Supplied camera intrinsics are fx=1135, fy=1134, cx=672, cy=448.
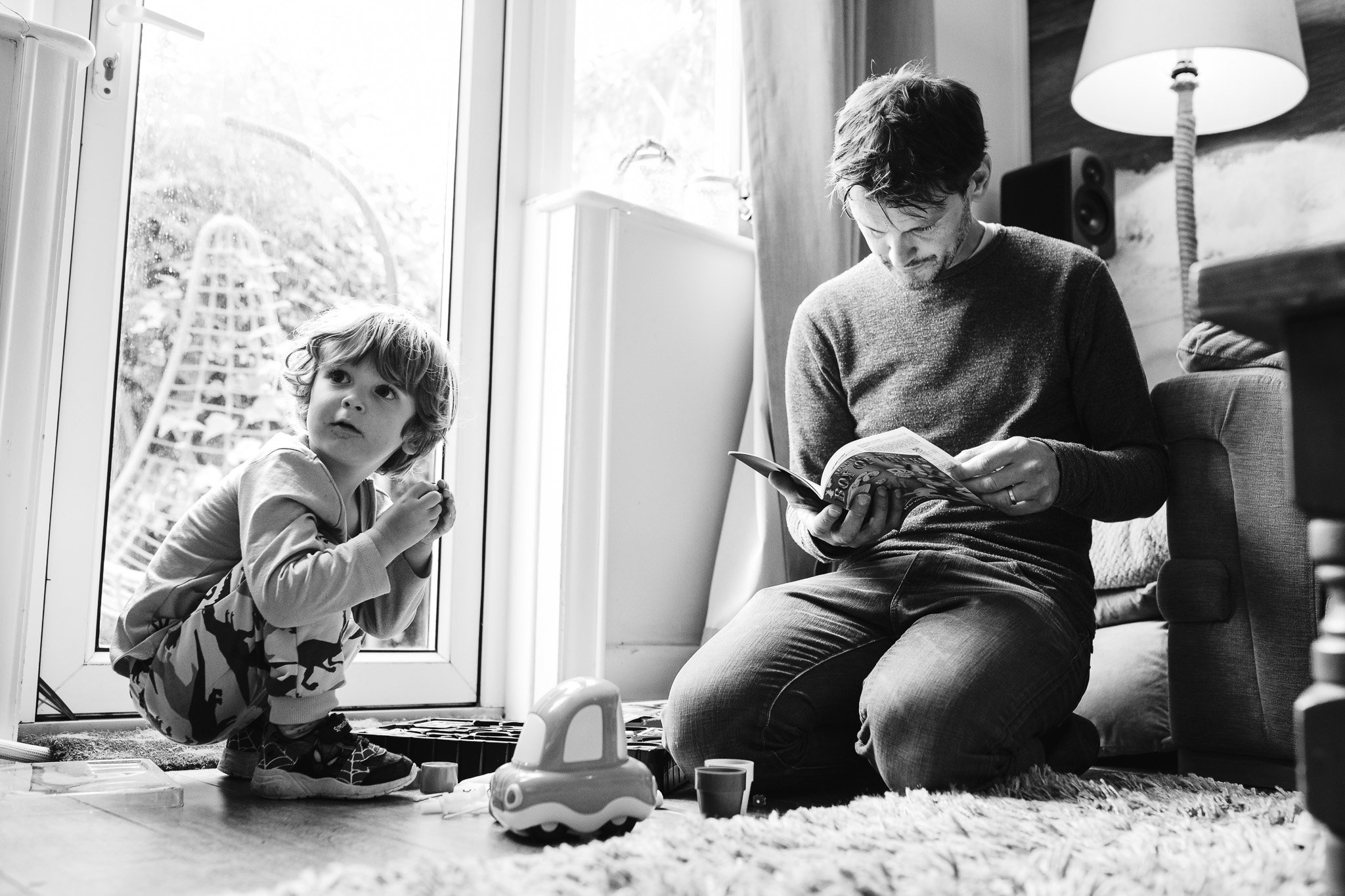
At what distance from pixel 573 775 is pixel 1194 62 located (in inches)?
67.9

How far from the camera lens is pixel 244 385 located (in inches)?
68.9

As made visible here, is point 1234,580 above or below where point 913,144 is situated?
below

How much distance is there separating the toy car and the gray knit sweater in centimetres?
45

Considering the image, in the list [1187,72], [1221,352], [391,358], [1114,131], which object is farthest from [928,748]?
[1114,131]

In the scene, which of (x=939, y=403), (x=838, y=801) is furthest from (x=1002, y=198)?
(x=838, y=801)

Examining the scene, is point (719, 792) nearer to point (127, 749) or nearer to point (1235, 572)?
point (1235, 572)

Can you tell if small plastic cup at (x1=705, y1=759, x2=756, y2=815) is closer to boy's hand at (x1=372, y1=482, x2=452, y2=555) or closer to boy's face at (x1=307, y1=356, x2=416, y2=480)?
boy's hand at (x1=372, y1=482, x2=452, y2=555)

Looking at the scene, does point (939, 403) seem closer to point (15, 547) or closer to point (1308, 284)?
point (1308, 284)

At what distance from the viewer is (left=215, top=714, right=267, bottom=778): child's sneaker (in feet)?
4.34

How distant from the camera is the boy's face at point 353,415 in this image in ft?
4.29

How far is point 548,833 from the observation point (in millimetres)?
1045

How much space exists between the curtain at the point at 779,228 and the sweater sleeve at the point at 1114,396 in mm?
656

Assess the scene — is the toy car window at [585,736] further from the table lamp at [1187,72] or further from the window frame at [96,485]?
the table lamp at [1187,72]

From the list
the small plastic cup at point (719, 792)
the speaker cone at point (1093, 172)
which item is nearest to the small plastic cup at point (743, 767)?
the small plastic cup at point (719, 792)
